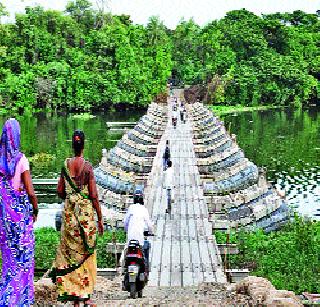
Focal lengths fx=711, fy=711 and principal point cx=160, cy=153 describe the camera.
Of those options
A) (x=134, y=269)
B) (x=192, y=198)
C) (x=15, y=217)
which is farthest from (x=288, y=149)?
(x=15, y=217)

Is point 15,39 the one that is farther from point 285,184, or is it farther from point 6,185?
point 6,185

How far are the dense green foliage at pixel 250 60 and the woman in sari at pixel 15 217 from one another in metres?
65.6

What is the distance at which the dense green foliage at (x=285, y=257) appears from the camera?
11188mm

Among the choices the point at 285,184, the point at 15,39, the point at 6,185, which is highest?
the point at 15,39

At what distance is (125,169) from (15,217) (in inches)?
718

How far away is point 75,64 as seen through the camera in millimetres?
72312

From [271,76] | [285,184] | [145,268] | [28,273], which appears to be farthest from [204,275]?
[271,76]

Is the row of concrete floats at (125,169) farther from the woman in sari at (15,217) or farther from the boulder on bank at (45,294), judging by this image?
the woman in sari at (15,217)

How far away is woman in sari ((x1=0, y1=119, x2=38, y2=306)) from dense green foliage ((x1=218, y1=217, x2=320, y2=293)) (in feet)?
17.7

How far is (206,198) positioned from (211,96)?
54.6 metres

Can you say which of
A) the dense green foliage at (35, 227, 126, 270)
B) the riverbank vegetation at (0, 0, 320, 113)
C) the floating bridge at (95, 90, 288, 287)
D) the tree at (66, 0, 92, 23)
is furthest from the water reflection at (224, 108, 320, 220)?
the tree at (66, 0, 92, 23)

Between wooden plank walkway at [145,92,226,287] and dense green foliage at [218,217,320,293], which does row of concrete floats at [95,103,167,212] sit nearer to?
wooden plank walkway at [145,92,226,287]

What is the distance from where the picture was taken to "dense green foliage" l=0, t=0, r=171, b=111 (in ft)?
225

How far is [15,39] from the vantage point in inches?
2810
